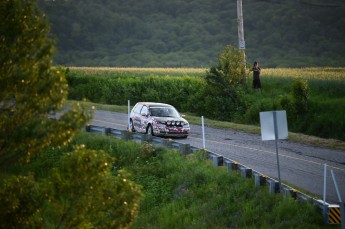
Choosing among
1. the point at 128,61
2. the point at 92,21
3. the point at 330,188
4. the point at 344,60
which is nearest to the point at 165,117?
the point at 330,188

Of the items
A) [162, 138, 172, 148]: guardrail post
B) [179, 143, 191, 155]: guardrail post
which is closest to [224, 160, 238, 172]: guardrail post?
[179, 143, 191, 155]: guardrail post

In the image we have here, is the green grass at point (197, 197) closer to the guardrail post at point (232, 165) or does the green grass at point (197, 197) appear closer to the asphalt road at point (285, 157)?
the guardrail post at point (232, 165)

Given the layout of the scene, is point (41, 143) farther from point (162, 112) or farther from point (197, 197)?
point (162, 112)

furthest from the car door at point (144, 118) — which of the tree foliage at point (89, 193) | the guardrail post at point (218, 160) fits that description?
the tree foliage at point (89, 193)

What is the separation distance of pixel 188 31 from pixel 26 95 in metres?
130

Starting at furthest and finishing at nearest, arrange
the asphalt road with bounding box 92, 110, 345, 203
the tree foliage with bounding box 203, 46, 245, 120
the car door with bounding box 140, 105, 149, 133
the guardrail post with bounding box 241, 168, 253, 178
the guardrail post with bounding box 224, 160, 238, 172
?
the tree foliage with bounding box 203, 46, 245, 120
the car door with bounding box 140, 105, 149, 133
the guardrail post with bounding box 224, 160, 238, 172
the guardrail post with bounding box 241, 168, 253, 178
the asphalt road with bounding box 92, 110, 345, 203

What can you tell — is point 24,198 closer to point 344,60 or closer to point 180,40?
point 344,60

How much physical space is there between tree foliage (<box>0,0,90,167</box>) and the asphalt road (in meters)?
10.9

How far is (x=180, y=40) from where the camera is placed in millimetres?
139375

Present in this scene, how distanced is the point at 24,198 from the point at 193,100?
32.0 m

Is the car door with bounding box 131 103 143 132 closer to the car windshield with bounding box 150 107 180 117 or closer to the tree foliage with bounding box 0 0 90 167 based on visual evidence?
the car windshield with bounding box 150 107 180 117

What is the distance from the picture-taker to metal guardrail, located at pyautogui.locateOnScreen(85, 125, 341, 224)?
20438 millimetres

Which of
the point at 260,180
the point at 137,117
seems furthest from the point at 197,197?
the point at 137,117

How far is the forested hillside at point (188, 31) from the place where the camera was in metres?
126
